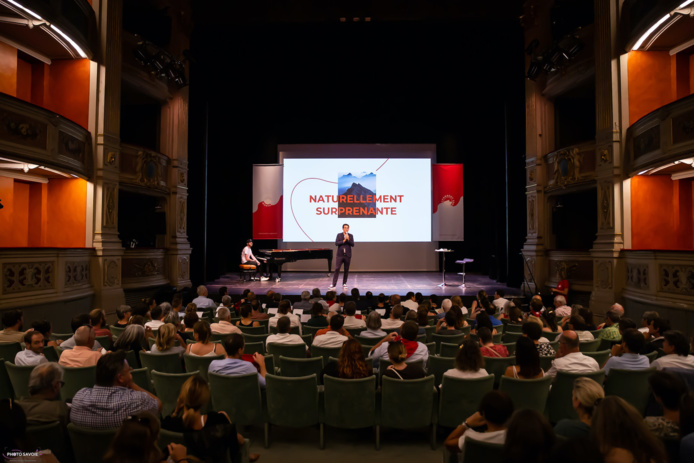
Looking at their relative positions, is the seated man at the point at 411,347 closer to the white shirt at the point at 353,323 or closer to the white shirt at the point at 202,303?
the white shirt at the point at 353,323

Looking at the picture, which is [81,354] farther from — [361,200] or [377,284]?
[361,200]

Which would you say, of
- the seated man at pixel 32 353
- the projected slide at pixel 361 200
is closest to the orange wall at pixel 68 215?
the seated man at pixel 32 353

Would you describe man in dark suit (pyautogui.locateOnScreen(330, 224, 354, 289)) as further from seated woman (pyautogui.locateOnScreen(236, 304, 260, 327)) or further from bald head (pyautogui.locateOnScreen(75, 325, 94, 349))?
bald head (pyautogui.locateOnScreen(75, 325, 94, 349))

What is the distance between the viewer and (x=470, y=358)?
3082 millimetres

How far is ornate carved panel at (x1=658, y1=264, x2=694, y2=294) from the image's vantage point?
6.67 meters

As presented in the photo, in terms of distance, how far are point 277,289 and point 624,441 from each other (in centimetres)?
997

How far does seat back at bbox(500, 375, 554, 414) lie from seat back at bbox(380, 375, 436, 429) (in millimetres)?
516

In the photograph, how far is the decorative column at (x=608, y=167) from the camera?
29.0ft

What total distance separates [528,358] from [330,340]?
1889mm

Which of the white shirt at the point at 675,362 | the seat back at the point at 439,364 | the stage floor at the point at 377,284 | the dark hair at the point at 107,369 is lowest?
the stage floor at the point at 377,284

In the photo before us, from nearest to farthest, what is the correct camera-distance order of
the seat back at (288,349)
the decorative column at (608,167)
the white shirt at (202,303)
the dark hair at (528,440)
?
the dark hair at (528,440) → the seat back at (288,349) → the white shirt at (202,303) → the decorative column at (608,167)

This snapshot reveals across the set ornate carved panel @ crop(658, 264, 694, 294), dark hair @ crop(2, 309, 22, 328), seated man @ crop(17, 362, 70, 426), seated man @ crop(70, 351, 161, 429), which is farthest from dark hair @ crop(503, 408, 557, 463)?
ornate carved panel @ crop(658, 264, 694, 294)

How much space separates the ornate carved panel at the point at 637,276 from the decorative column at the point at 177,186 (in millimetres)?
10279

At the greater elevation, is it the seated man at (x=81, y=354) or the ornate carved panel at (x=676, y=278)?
the ornate carved panel at (x=676, y=278)
